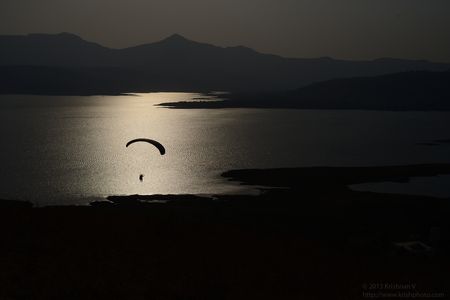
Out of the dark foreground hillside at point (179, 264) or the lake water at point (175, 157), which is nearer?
the dark foreground hillside at point (179, 264)

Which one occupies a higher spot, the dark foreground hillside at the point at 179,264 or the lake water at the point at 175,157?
the lake water at the point at 175,157

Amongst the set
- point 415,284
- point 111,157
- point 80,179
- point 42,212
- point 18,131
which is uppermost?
point 18,131

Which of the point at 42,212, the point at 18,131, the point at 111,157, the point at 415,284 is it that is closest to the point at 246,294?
the point at 415,284

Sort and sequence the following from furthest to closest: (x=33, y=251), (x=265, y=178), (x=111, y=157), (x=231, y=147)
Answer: (x=231, y=147)
(x=111, y=157)
(x=265, y=178)
(x=33, y=251)

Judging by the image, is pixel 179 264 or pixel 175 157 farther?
pixel 175 157

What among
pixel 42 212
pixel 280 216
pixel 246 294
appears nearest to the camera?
pixel 246 294

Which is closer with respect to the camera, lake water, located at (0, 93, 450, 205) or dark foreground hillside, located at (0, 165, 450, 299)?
dark foreground hillside, located at (0, 165, 450, 299)

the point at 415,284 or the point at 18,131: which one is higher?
the point at 18,131

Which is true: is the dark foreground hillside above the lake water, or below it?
below

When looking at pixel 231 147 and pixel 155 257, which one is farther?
pixel 231 147

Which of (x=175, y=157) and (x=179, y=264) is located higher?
(x=175, y=157)

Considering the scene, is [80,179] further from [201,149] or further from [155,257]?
[155,257]
